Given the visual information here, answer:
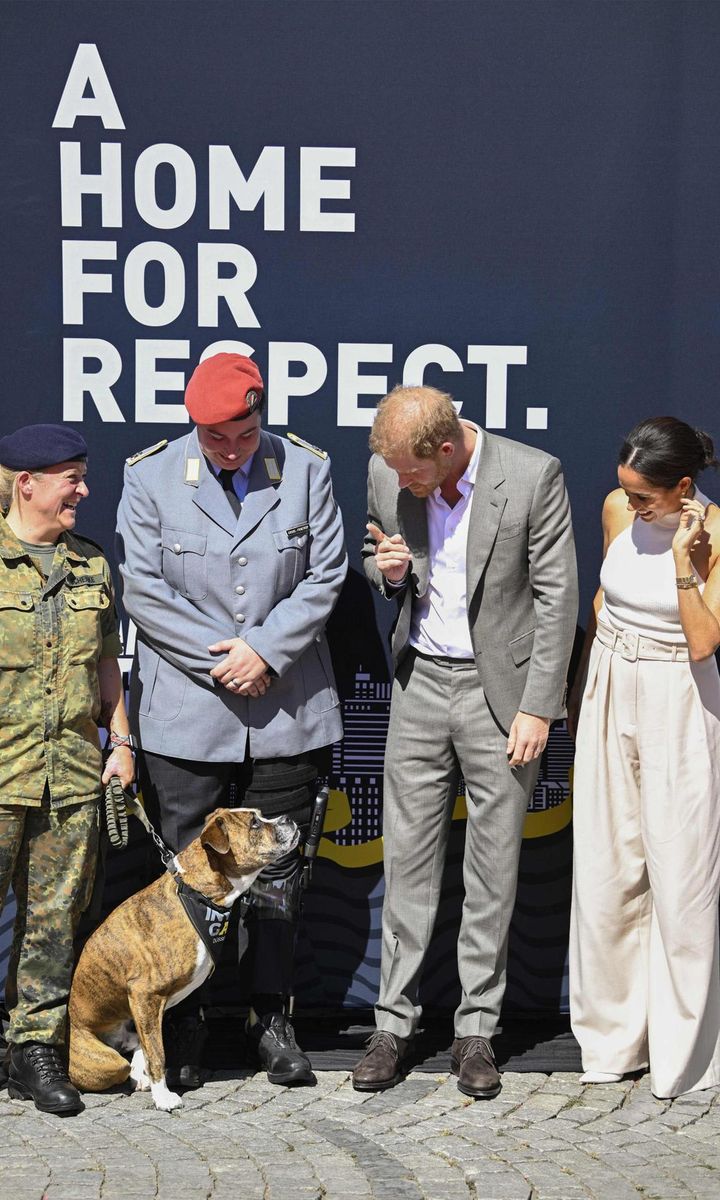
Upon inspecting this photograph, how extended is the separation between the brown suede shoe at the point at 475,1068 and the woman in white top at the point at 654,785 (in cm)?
35

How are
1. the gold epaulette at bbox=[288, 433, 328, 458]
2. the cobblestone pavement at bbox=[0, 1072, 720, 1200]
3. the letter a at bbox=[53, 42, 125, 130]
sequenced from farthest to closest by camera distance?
the letter a at bbox=[53, 42, 125, 130] → the gold epaulette at bbox=[288, 433, 328, 458] → the cobblestone pavement at bbox=[0, 1072, 720, 1200]

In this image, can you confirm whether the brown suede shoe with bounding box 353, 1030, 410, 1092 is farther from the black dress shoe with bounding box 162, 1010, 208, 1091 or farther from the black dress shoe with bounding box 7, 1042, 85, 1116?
the black dress shoe with bounding box 7, 1042, 85, 1116

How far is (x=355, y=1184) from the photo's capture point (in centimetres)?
423

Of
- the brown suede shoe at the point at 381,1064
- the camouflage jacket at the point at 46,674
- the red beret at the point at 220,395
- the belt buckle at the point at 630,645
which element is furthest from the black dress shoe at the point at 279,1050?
the red beret at the point at 220,395

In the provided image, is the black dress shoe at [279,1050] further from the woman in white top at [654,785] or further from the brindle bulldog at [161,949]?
the woman in white top at [654,785]

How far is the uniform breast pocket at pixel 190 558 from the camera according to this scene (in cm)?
498

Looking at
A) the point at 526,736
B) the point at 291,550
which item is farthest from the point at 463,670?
the point at 291,550

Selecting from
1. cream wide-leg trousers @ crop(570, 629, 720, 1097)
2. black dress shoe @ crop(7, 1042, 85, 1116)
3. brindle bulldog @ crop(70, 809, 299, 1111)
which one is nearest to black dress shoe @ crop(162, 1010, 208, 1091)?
brindle bulldog @ crop(70, 809, 299, 1111)

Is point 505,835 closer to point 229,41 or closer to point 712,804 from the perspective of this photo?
point 712,804

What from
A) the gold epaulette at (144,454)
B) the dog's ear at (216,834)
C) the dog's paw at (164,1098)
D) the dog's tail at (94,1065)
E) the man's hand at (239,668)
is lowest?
the dog's paw at (164,1098)

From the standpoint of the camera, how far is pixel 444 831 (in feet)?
16.7

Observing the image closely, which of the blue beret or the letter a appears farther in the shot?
the letter a

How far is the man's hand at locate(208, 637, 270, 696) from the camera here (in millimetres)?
4852

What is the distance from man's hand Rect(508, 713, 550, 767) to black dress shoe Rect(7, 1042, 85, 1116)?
68.1 inches
